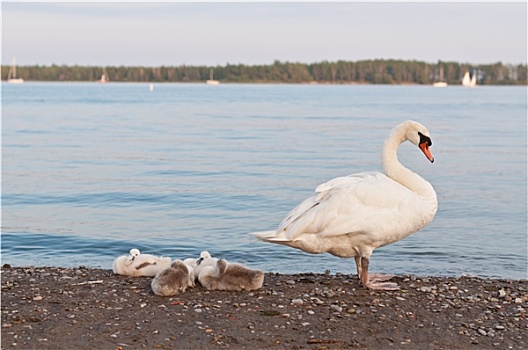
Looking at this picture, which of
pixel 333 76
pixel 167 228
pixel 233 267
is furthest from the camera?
pixel 333 76

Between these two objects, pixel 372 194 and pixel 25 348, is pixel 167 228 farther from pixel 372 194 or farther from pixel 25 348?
pixel 25 348

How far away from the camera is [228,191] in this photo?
699 inches

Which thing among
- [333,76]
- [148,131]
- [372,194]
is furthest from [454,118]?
[333,76]

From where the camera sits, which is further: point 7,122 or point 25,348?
point 7,122

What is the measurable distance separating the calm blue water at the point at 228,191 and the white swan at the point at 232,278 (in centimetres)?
286

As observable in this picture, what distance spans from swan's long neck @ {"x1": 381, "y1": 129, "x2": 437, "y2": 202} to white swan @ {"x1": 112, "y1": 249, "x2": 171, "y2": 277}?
8.28 feet

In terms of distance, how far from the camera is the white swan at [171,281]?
300 inches

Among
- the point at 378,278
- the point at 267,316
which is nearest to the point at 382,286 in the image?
the point at 378,278

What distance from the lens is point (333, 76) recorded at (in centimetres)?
16838

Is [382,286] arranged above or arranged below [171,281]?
below

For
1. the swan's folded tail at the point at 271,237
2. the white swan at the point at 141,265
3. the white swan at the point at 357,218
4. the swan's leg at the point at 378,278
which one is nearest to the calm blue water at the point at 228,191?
the swan's leg at the point at 378,278

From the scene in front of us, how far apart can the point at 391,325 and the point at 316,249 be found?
1449mm

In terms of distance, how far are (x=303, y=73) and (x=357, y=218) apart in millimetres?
162634

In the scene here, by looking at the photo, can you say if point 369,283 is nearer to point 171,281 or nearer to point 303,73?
point 171,281
